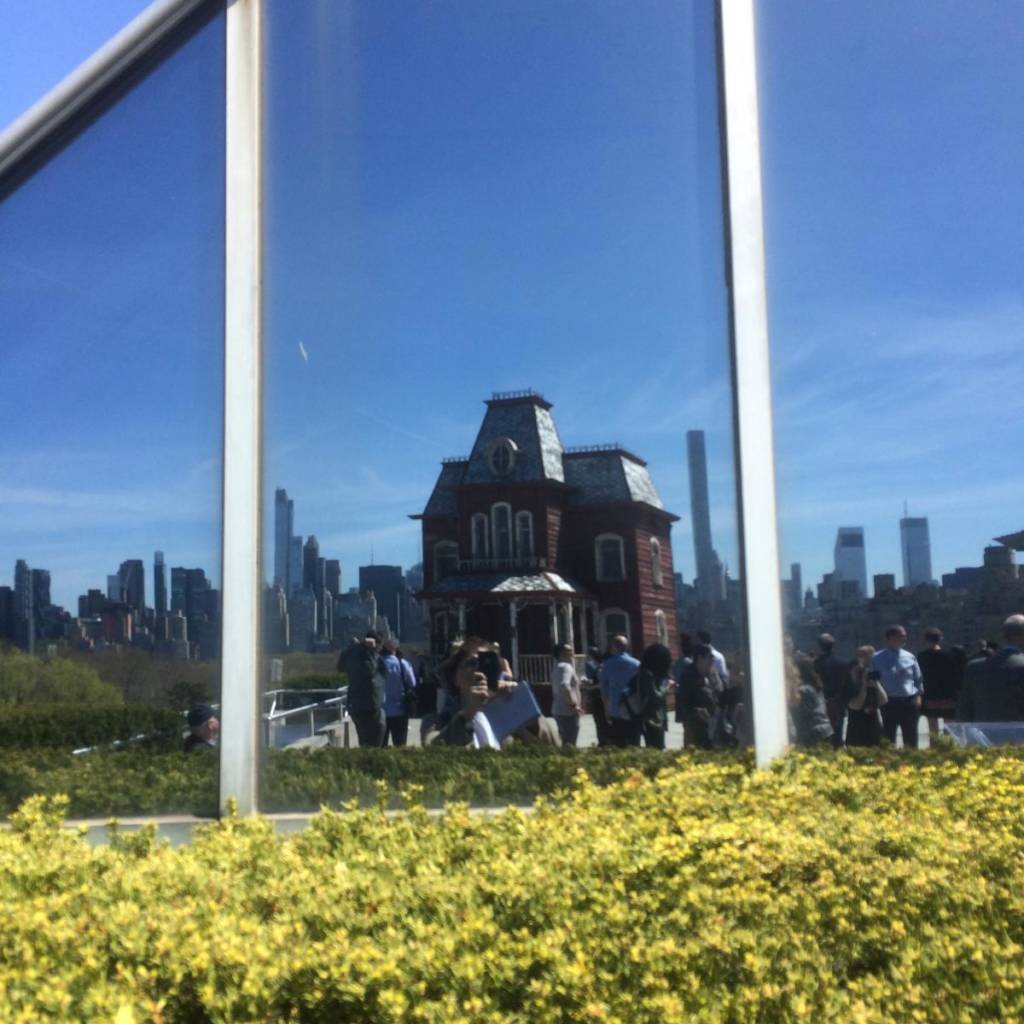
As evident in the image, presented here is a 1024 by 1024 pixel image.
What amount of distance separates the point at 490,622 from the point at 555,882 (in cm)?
224

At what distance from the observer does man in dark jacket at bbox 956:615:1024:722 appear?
4.45 meters

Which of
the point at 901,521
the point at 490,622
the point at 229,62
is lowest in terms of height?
the point at 490,622

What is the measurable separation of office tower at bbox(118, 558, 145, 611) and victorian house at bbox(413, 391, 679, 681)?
1323 millimetres

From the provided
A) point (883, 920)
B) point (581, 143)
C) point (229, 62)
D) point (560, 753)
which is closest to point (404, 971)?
point (883, 920)

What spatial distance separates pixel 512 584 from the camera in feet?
16.0

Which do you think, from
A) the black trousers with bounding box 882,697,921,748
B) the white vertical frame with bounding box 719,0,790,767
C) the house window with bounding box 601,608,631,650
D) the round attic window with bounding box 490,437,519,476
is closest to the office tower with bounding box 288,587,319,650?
the round attic window with bounding box 490,437,519,476

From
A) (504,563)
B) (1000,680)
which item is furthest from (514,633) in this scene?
(1000,680)

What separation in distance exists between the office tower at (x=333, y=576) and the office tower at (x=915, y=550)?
2466mm

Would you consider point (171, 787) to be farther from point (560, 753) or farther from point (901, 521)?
point (901, 521)

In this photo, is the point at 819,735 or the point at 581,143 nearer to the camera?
the point at 819,735

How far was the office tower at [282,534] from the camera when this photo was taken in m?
4.90

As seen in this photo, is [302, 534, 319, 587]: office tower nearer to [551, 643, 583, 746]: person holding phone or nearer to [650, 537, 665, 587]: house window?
[551, 643, 583, 746]: person holding phone

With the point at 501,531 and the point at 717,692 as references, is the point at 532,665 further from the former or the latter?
the point at 717,692

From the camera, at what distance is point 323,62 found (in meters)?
5.21
